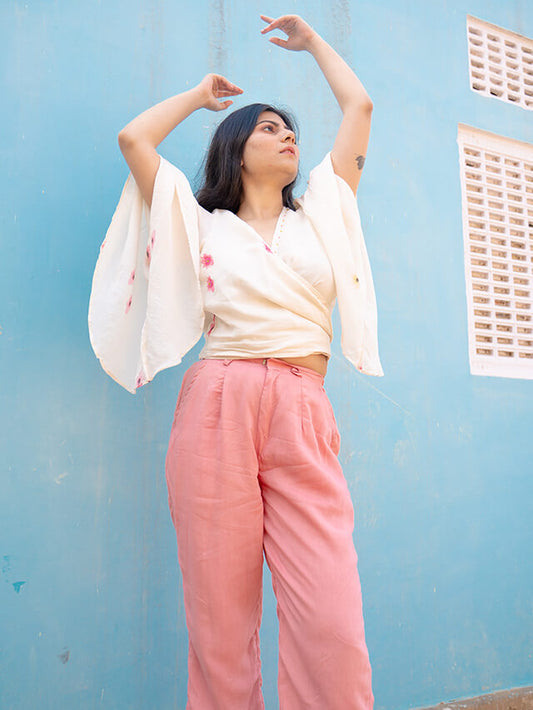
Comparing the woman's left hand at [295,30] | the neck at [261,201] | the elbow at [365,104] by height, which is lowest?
the neck at [261,201]

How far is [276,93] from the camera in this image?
255cm

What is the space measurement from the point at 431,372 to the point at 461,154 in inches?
40.6

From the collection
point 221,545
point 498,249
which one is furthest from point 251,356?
point 498,249

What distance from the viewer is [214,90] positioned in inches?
78.9

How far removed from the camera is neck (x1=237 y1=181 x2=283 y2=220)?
1893mm

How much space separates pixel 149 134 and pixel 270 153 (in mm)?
333

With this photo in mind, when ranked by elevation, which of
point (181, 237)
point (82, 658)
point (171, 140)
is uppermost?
point (171, 140)

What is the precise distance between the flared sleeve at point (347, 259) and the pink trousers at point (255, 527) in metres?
0.21

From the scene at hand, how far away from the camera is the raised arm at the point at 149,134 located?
5.76 ft

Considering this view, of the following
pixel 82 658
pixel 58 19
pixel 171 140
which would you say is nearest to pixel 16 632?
pixel 82 658

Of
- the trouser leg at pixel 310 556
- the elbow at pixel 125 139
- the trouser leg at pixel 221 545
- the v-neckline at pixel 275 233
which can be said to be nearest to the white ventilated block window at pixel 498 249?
the v-neckline at pixel 275 233

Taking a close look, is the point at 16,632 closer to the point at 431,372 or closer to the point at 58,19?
the point at 431,372

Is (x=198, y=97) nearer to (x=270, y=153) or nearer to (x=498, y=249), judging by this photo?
(x=270, y=153)

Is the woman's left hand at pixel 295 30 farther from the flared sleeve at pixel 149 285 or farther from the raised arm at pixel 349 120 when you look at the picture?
the flared sleeve at pixel 149 285
